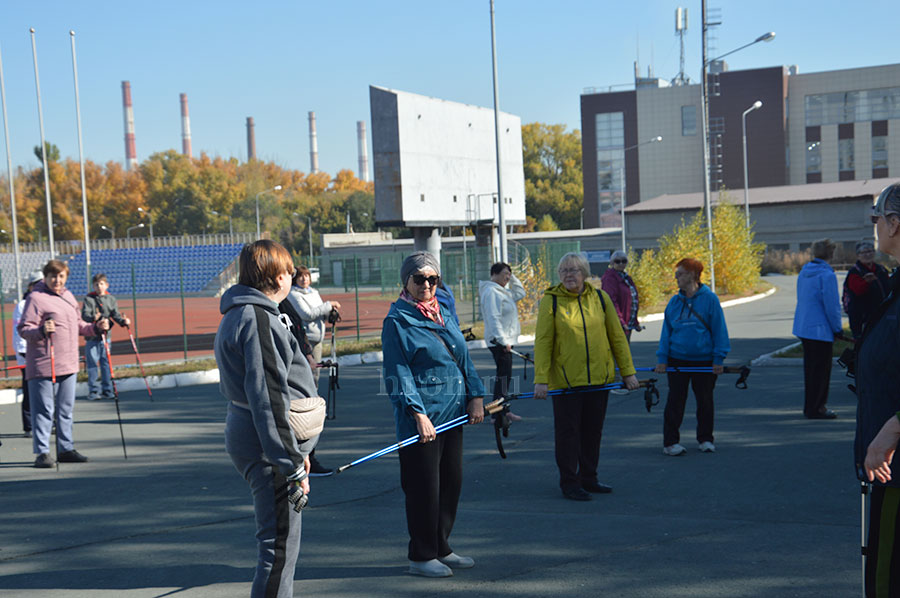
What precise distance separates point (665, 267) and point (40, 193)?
3283 inches

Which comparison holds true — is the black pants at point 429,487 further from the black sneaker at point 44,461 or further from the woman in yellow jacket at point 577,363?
the black sneaker at point 44,461

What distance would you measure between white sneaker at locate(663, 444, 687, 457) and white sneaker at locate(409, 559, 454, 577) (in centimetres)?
362

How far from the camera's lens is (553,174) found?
104812mm

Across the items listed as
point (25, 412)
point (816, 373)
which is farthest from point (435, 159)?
point (816, 373)

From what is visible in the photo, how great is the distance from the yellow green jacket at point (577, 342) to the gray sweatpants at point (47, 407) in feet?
15.9

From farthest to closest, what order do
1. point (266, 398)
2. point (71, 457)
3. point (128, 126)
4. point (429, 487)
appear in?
point (128, 126) → point (71, 457) → point (429, 487) → point (266, 398)

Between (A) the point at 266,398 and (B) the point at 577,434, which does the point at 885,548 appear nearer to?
(A) the point at 266,398

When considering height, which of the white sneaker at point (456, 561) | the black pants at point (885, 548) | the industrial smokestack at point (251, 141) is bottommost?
the white sneaker at point (456, 561)

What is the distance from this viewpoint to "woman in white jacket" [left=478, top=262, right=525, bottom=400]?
403 inches

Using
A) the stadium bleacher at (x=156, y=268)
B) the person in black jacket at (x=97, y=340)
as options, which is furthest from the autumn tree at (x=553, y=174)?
the person in black jacket at (x=97, y=340)

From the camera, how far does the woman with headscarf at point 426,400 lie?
5109 millimetres

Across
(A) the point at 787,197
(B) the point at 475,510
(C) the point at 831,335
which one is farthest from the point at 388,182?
(A) the point at 787,197

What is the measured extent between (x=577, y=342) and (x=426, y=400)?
1972mm

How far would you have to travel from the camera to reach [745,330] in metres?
20.7
